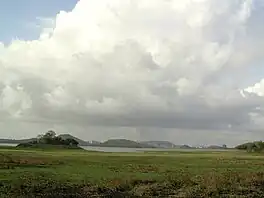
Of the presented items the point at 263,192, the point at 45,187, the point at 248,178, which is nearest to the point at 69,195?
the point at 45,187

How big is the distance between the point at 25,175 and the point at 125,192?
36.2 feet

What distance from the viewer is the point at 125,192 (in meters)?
39.8

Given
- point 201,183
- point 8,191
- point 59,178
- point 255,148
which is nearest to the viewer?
point 8,191

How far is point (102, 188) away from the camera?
39.8m

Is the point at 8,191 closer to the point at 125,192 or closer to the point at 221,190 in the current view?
the point at 125,192

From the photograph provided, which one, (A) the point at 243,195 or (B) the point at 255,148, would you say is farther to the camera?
(B) the point at 255,148

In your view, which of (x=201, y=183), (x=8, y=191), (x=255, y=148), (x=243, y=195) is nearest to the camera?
(x=8, y=191)

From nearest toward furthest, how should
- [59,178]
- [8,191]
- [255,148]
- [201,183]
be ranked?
[8,191] → [201,183] → [59,178] → [255,148]

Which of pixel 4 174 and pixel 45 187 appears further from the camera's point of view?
pixel 4 174

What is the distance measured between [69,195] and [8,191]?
4485 millimetres

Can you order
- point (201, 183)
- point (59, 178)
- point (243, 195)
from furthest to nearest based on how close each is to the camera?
point (59, 178)
point (201, 183)
point (243, 195)

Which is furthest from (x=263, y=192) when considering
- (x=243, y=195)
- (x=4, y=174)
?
(x=4, y=174)

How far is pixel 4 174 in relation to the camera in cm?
4600

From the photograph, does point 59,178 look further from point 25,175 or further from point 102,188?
point 102,188
